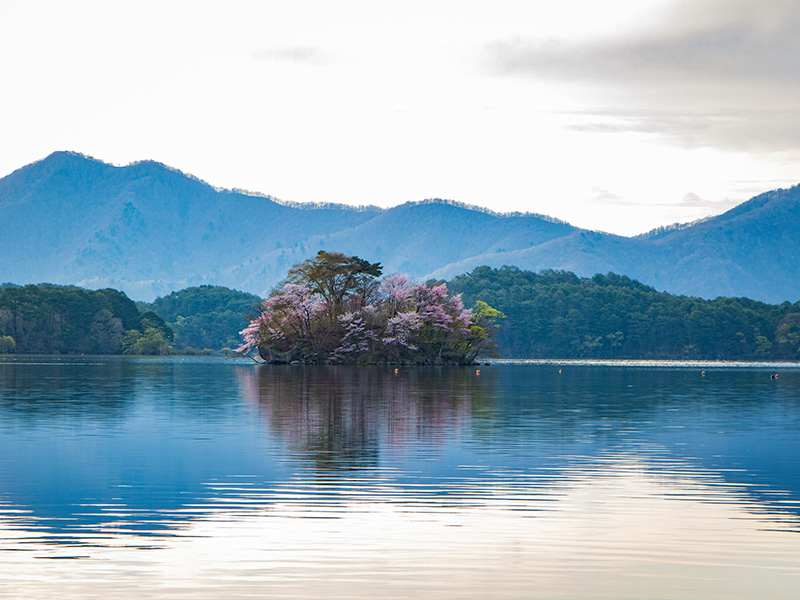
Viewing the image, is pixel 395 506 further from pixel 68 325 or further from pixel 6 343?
pixel 68 325

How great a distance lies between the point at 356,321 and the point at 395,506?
85444 millimetres

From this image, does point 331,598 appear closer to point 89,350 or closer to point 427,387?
point 427,387

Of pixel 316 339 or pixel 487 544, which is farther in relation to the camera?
pixel 316 339

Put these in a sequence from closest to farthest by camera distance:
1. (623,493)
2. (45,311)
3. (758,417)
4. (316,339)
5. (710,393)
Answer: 1. (623,493)
2. (758,417)
3. (710,393)
4. (316,339)
5. (45,311)

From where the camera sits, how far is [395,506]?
16.4 metres

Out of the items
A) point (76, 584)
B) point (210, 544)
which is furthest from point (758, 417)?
point (76, 584)

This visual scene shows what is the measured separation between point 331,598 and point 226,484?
8.64 metres

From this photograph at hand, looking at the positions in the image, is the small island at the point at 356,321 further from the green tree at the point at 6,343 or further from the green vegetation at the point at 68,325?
the green vegetation at the point at 68,325

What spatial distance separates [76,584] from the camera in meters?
11.2

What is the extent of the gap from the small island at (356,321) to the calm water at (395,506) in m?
66.6

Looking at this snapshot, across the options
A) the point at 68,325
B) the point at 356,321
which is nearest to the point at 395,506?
the point at 356,321

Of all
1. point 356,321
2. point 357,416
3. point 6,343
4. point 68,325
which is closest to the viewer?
point 357,416

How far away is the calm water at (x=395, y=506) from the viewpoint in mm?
11656

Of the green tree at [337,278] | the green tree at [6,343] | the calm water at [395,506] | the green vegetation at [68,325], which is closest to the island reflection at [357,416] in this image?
the calm water at [395,506]
